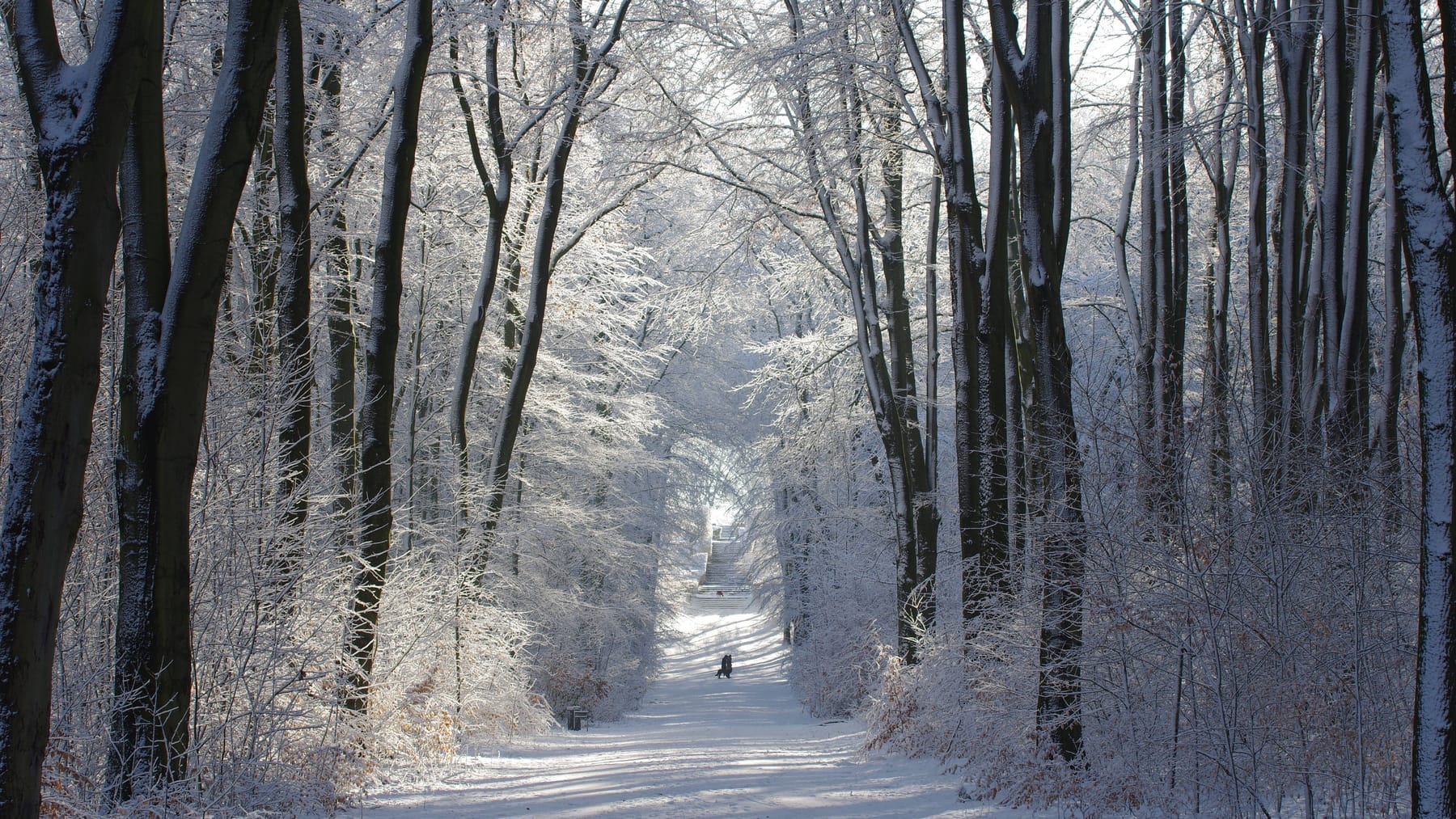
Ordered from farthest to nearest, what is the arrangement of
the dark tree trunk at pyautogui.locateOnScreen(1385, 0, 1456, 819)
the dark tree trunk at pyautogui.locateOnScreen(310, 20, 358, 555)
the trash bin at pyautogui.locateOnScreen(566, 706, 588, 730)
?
the trash bin at pyautogui.locateOnScreen(566, 706, 588, 730), the dark tree trunk at pyautogui.locateOnScreen(310, 20, 358, 555), the dark tree trunk at pyautogui.locateOnScreen(1385, 0, 1456, 819)

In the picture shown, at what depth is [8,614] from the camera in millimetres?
3697

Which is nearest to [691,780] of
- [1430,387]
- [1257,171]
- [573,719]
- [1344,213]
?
[1430,387]

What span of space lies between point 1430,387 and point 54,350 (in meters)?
5.29

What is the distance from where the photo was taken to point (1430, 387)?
12.3ft

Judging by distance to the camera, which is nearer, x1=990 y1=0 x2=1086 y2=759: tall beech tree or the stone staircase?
x1=990 y1=0 x2=1086 y2=759: tall beech tree

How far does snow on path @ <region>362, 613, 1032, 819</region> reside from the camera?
6.42 m

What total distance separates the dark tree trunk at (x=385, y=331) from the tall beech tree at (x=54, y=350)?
404 cm

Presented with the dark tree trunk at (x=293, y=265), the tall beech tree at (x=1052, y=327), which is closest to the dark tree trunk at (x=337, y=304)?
the dark tree trunk at (x=293, y=265)

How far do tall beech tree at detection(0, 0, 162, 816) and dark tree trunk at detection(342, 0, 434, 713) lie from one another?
13.2ft

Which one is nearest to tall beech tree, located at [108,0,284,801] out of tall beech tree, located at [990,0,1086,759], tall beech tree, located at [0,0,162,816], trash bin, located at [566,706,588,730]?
tall beech tree, located at [0,0,162,816]

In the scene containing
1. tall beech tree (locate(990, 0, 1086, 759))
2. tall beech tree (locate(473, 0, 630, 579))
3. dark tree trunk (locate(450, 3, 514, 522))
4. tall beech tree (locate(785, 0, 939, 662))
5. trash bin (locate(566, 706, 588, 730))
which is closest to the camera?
tall beech tree (locate(990, 0, 1086, 759))

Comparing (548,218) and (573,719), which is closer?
(548,218)

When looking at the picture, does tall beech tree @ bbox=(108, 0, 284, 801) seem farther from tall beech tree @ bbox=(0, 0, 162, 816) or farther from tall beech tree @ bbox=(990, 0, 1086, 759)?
tall beech tree @ bbox=(990, 0, 1086, 759)

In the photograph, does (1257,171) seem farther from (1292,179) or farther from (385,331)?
(385,331)
